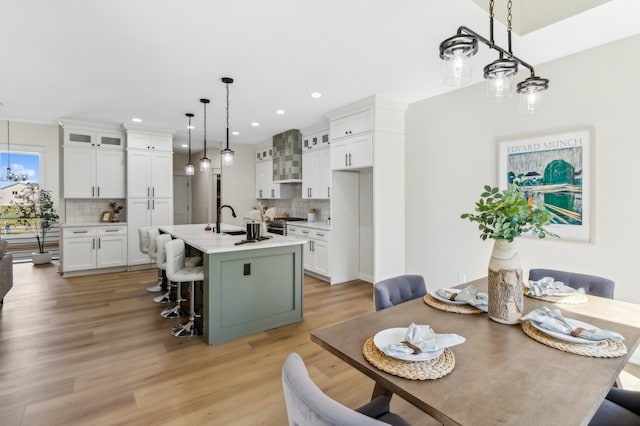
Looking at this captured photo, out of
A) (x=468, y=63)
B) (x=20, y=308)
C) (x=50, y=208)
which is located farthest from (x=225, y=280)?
(x=50, y=208)

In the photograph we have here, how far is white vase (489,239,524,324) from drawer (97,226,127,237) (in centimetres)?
621

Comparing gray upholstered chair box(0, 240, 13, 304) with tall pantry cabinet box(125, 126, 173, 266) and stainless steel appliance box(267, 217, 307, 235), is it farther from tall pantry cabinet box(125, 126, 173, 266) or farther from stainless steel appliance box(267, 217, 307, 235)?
stainless steel appliance box(267, 217, 307, 235)

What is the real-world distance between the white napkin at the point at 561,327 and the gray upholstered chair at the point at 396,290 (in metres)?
0.71

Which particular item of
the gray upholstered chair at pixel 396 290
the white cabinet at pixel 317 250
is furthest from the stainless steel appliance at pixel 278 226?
the gray upholstered chair at pixel 396 290

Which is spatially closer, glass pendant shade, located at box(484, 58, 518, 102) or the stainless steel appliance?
glass pendant shade, located at box(484, 58, 518, 102)

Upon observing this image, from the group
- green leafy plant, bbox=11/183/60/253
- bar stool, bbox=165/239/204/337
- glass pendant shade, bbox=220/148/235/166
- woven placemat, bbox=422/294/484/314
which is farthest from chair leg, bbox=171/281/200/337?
green leafy plant, bbox=11/183/60/253

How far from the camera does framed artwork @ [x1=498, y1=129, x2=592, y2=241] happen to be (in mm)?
2826

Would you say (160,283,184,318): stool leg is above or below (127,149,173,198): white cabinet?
below

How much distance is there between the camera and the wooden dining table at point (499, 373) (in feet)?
2.83

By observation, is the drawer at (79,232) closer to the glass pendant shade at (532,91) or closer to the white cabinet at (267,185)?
the white cabinet at (267,185)

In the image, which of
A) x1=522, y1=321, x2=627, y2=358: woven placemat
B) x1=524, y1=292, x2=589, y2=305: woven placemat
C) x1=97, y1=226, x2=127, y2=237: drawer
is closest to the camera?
x1=522, y1=321, x2=627, y2=358: woven placemat

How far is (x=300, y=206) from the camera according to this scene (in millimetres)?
6758

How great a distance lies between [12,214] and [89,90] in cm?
560

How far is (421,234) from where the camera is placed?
14.1 feet
